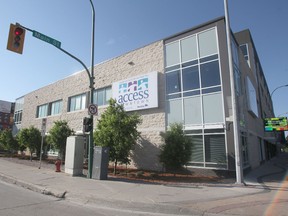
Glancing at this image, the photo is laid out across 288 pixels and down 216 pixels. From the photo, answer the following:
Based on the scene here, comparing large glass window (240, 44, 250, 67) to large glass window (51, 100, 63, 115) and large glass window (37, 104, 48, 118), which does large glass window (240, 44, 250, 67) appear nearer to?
large glass window (51, 100, 63, 115)

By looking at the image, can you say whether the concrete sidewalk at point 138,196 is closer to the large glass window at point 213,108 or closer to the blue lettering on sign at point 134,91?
the large glass window at point 213,108

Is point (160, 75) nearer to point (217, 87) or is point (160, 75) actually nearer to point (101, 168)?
point (217, 87)

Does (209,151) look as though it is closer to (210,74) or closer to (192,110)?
(192,110)

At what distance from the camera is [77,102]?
84.5 ft

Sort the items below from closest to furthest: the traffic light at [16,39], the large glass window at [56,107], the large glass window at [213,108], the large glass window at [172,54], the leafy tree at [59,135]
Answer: the traffic light at [16,39] < the large glass window at [213,108] < the large glass window at [172,54] < the leafy tree at [59,135] < the large glass window at [56,107]

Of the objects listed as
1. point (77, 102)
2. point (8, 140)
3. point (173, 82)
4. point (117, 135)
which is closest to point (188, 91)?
point (173, 82)

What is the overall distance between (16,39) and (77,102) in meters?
16.5

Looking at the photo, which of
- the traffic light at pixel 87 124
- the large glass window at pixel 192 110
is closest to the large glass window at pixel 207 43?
the large glass window at pixel 192 110

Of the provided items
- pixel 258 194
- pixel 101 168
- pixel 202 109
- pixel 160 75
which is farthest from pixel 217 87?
pixel 101 168

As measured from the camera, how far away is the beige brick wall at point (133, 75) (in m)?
17.4

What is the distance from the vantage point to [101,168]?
11883 millimetres

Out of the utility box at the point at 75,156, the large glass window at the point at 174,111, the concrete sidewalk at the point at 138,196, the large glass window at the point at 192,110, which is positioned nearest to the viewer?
the concrete sidewalk at the point at 138,196

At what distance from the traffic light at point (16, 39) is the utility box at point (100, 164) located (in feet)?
19.7

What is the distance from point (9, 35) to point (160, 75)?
36.1 feet
